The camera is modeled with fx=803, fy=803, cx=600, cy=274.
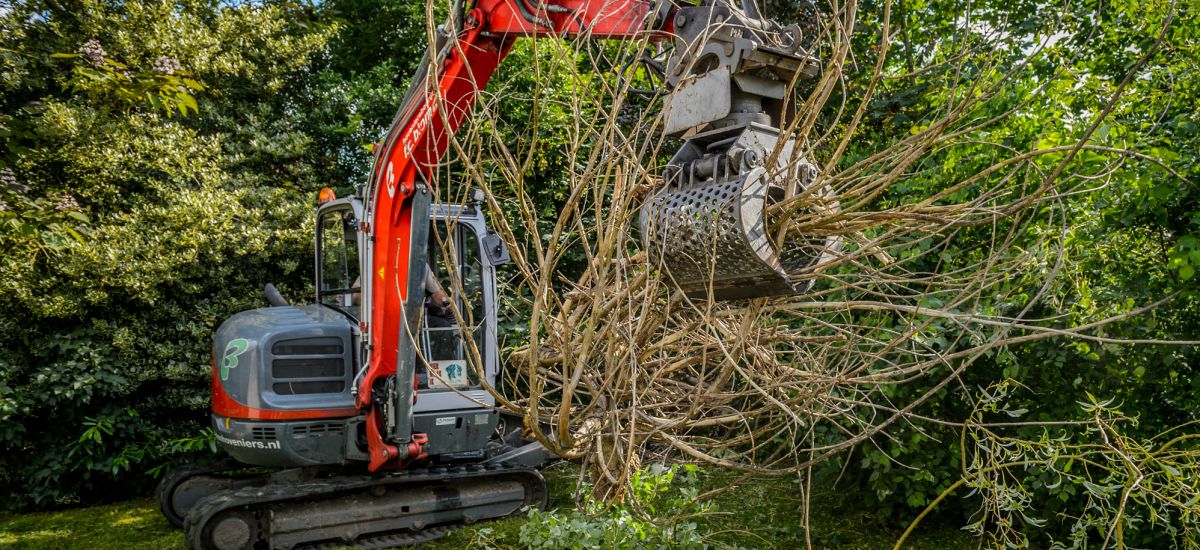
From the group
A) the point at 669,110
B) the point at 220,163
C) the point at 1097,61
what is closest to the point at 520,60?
the point at 220,163

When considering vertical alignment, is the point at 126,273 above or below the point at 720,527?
above

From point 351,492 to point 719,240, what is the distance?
429cm

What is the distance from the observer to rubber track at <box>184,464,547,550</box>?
5180mm

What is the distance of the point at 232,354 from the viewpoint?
18.3ft

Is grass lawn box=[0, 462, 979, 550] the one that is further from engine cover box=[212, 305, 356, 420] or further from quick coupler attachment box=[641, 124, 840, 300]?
quick coupler attachment box=[641, 124, 840, 300]

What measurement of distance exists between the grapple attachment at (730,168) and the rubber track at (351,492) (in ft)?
12.5

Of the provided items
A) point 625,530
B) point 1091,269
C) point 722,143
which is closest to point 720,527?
point 625,530

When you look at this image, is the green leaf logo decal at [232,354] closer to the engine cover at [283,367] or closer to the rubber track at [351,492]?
the engine cover at [283,367]

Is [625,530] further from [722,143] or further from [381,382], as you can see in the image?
[381,382]

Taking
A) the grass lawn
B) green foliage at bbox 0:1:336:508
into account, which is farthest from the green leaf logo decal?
green foliage at bbox 0:1:336:508

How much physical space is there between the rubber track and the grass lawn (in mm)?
236

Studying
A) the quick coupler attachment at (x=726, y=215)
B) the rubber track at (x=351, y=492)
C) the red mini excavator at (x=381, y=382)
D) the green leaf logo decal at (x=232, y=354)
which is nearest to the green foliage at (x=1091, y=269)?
the quick coupler attachment at (x=726, y=215)

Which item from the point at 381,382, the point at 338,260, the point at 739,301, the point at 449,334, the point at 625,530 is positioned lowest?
the point at 625,530

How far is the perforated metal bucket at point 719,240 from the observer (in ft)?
7.51
